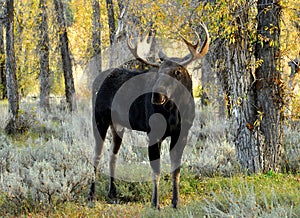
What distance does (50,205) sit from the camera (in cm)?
529

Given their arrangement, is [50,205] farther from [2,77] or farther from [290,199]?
[2,77]

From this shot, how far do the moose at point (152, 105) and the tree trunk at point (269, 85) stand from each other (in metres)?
1.71

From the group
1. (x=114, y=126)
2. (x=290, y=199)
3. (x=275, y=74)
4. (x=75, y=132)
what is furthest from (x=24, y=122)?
(x=290, y=199)

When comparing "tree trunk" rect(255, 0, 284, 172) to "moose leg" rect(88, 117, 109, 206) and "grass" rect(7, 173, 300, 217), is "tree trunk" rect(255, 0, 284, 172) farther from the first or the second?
"moose leg" rect(88, 117, 109, 206)

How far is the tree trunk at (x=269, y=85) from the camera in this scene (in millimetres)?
6730

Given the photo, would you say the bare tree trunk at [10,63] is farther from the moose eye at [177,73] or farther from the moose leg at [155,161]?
the moose eye at [177,73]

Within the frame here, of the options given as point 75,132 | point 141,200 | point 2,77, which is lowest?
point 141,200

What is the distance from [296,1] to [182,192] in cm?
A: 466

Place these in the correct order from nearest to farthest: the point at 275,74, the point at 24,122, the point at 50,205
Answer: the point at 50,205 < the point at 275,74 < the point at 24,122

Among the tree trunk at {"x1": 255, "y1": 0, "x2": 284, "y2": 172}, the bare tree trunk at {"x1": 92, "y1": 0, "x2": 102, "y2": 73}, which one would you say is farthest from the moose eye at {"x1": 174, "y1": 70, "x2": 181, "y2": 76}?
the bare tree trunk at {"x1": 92, "y1": 0, "x2": 102, "y2": 73}

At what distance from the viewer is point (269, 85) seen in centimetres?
678

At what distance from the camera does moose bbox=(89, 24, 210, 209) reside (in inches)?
206

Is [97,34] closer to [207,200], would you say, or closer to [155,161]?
[155,161]

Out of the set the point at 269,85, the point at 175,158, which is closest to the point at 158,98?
the point at 175,158
